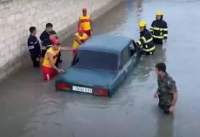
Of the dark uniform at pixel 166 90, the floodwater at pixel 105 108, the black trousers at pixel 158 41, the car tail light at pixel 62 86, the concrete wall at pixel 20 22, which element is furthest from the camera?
the black trousers at pixel 158 41

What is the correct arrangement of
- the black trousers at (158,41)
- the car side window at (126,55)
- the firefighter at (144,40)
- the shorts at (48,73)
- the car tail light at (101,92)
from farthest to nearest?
the black trousers at (158,41)
the firefighter at (144,40)
the shorts at (48,73)
the car side window at (126,55)
the car tail light at (101,92)

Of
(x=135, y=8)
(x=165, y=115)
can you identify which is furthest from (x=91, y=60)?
(x=135, y=8)

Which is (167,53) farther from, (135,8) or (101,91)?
(135,8)

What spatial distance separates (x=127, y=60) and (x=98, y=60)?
1105 millimetres

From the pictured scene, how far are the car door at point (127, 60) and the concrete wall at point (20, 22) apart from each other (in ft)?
12.6

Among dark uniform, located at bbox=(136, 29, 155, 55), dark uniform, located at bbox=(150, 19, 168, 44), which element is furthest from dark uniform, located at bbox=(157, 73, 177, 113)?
dark uniform, located at bbox=(150, 19, 168, 44)

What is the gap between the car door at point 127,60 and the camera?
1059cm

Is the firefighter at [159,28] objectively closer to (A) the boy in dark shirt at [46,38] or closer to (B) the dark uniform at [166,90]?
(A) the boy in dark shirt at [46,38]

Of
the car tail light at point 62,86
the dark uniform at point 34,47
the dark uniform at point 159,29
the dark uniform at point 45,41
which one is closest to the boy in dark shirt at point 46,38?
the dark uniform at point 45,41

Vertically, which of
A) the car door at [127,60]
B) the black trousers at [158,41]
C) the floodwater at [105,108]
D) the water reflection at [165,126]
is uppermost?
the car door at [127,60]

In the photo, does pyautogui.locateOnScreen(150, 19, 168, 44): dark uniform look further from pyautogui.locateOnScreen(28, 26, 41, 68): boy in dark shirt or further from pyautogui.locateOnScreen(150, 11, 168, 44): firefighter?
pyautogui.locateOnScreen(28, 26, 41, 68): boy in dark shirt

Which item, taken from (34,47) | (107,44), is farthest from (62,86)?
(34,47)

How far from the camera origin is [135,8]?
2458cm

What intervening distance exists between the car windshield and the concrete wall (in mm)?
2760
